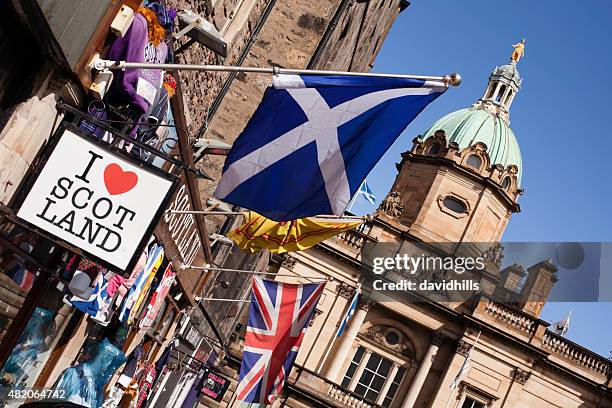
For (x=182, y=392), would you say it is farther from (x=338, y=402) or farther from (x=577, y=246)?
(x=577, y=246)

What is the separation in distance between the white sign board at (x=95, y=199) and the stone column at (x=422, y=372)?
35.5 m

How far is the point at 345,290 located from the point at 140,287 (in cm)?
2935

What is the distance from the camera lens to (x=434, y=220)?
49.1 metres

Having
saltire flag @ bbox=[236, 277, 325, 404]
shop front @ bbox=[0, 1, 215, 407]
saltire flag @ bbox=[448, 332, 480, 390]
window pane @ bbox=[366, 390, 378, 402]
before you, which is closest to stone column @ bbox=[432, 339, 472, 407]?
saltire flag @ bbox=[448, 332, 480, 390]

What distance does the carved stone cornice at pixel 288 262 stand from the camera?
41.4 metres

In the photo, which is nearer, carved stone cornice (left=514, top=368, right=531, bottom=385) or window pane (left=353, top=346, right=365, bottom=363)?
carved stone cornice (left=514, top=368, right=531, bottom=385)

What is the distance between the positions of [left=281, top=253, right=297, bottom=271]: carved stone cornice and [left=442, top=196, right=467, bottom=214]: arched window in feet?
39.0

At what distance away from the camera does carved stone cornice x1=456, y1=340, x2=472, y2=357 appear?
4175 cm

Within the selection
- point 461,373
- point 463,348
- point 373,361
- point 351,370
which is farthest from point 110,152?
point 373,361

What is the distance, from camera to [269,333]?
53.7ft

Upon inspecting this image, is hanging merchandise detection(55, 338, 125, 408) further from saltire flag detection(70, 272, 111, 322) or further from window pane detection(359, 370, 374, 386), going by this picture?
window pane detection(359, 370, 374, 386)

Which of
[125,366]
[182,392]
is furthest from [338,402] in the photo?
[125,366]

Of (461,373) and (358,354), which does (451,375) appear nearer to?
(461,373)

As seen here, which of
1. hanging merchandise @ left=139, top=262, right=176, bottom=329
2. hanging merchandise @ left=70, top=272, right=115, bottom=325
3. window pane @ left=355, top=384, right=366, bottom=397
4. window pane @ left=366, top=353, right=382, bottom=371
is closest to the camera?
hanging merchandise @ left=70, top=272, right=115, bottom=325
